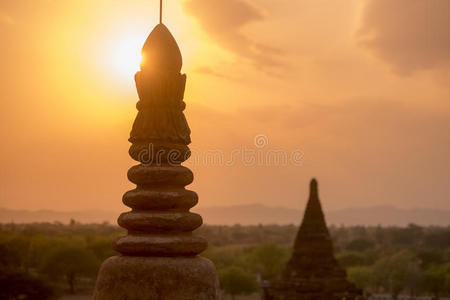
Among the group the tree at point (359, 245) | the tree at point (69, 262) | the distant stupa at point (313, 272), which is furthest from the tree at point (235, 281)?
→ the tree at point (359, 245)

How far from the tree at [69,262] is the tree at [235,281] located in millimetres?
11343

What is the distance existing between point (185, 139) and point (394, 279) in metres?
60.1

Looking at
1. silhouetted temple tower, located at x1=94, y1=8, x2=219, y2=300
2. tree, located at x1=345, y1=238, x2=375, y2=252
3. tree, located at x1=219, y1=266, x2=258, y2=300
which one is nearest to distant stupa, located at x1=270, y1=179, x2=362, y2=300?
silhouetted temple tower, located at x1=94, y1=8, x2=219, y2=300

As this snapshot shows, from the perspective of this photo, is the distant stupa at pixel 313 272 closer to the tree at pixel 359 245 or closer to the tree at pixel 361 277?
the tree at pixel 361 277

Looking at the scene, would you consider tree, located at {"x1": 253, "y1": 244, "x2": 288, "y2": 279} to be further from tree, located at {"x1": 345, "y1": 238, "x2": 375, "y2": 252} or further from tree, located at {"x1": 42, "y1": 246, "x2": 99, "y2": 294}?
tree, located at {"x1": 345, "y1": 238, "x2": 375, "y2": 252}

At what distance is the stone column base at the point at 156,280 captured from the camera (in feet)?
20.1

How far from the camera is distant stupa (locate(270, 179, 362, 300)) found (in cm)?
2655

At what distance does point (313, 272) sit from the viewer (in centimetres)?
2711

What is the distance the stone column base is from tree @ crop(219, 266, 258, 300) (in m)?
55.1

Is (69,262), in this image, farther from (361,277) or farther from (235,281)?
(361,277)

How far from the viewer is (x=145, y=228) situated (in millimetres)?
6375

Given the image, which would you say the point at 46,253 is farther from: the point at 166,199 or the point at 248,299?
the point at 166,199

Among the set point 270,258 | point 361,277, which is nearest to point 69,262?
point 270,258

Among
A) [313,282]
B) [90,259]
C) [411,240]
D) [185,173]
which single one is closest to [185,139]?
[185,173]
